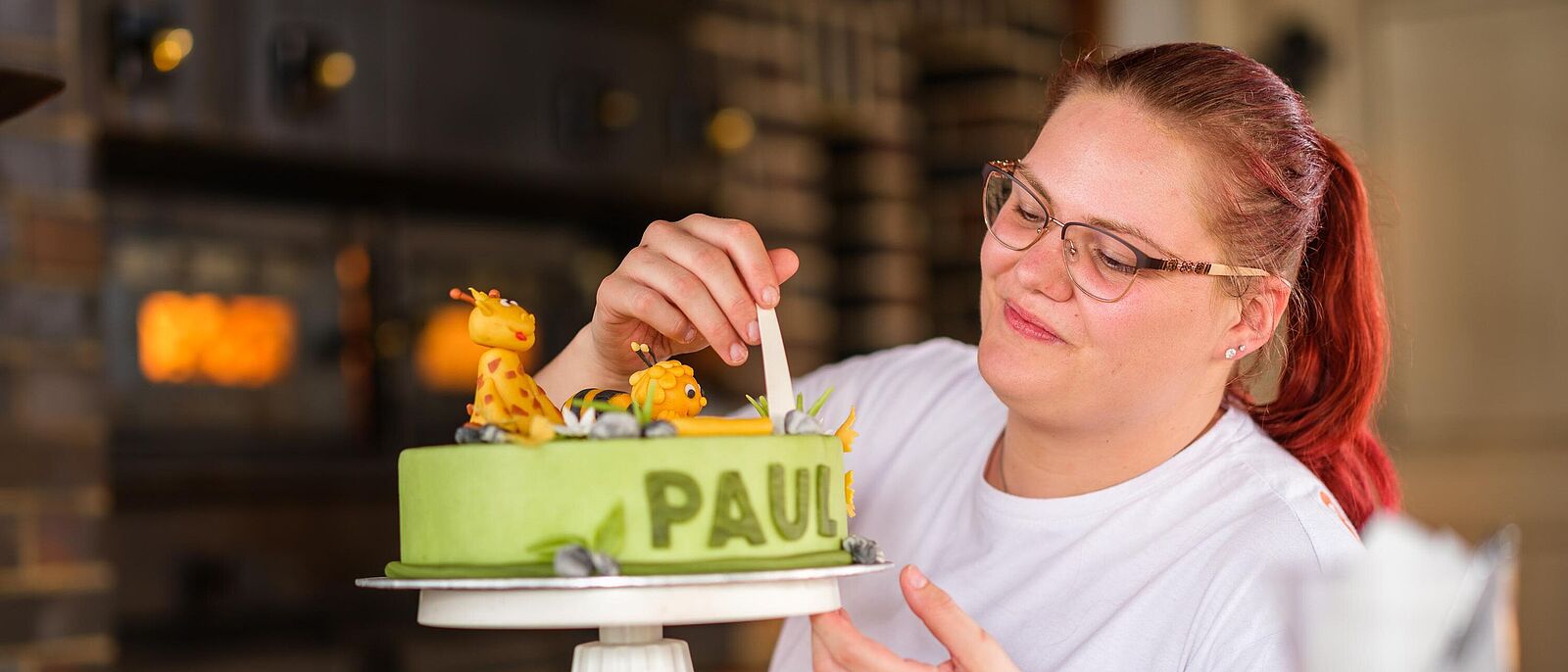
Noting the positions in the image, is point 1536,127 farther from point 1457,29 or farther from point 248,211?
point 248,211

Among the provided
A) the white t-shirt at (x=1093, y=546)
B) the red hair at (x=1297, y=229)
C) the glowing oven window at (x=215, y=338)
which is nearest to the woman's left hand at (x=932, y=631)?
the white t-shirt at (x=1093, y=546)

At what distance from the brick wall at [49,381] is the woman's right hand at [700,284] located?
1.10 meters

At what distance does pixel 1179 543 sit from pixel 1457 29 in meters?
4.11

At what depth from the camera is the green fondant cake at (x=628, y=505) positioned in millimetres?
961

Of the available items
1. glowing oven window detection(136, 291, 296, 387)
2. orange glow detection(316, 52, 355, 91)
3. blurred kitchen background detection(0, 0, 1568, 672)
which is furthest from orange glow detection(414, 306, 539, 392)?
orange glow detection(316, 52, 355, 91)

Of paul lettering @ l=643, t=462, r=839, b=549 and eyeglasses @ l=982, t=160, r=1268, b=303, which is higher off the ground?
eyeglasses @ l=982, t=160, r=1268, b=303

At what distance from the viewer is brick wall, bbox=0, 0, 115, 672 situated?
2.01 meters

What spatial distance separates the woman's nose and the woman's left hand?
1.15 ft

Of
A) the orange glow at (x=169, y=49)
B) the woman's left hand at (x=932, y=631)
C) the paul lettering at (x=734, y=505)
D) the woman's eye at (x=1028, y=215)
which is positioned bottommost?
the woman's left hand at (x=932, y=631)

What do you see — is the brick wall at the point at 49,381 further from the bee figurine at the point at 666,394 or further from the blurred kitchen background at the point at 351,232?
the bee figurine at the point at 666,394

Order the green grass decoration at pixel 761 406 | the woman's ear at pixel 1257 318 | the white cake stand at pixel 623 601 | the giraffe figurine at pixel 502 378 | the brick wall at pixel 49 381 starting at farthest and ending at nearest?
the brick wall at pixel 49 381 < the woman's ear at pixel 1257 318 < the green grass decoration at pixel 761 406 < the giraffe figurine at pixel 502 378 < the white cake stand at pixel 623 601

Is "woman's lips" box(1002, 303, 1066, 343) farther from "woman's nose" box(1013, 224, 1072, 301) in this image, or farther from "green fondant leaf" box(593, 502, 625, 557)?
"green fondant leaf" box(593, 502, 625, 557)

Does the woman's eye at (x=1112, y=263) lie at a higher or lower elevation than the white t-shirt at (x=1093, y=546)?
higher

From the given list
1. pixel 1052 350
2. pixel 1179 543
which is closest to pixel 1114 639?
pixel 1179 543
